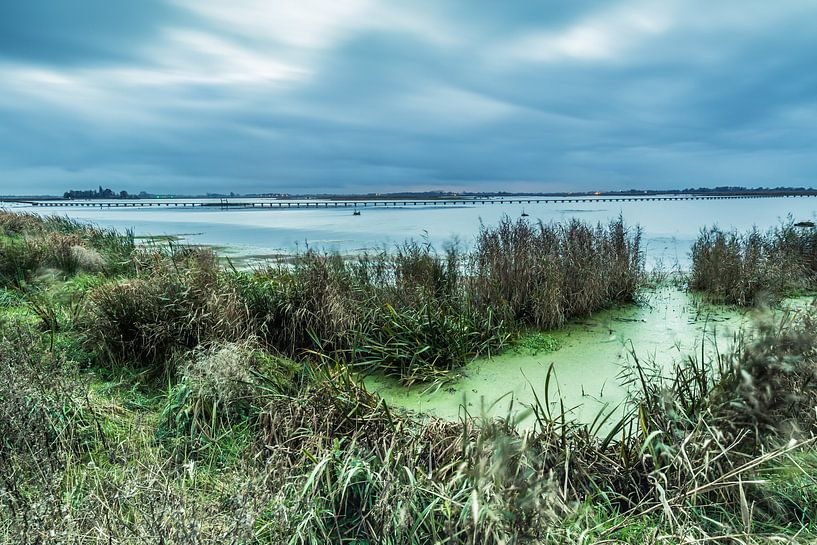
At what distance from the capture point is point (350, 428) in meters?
3.52

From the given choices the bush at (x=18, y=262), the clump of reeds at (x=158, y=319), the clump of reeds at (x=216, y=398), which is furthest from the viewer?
the bush at (x=18, y=262)

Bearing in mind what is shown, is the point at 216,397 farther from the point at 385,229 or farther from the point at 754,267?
the point at 385,229

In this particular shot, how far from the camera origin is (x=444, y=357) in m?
5.40

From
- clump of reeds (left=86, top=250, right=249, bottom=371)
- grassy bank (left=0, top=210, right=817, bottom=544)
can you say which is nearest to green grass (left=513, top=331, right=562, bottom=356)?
grassy bank (left=0, top=210, right=817, bottom=544)

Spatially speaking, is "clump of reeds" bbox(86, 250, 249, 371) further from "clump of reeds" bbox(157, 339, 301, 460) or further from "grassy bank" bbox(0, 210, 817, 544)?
"clump of reeds" bbox(157, 339, 301, 460)

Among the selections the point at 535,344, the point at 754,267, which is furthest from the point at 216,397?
the point at 754,267

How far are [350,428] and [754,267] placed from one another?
759 cm

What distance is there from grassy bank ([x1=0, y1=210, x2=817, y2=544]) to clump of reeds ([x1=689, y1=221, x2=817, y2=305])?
99.4 inches

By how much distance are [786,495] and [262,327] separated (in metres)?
4.76

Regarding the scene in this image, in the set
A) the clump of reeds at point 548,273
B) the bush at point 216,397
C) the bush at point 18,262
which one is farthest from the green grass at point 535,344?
the bush at point 18,262

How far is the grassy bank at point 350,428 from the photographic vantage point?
221 centimetres

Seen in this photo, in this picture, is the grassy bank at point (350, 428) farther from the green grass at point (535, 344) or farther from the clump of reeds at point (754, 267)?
the clump of reeds at point (754, 267)

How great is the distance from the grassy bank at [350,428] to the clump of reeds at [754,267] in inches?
99.4

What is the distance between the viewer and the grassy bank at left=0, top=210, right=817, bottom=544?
2211mm
